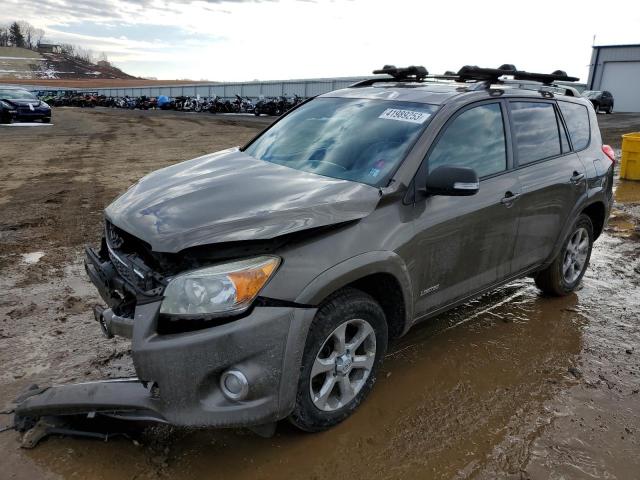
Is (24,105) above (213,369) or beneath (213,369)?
above

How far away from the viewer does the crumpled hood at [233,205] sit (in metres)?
2.51

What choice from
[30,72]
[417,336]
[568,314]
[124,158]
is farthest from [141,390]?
[30,72]

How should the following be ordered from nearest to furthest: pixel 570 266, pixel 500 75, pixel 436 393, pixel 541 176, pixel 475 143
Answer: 1. pixel 436 393
2. pixel 475 143
3. pixel 500 75
4. pixel 541 176
5. pixel 570 266

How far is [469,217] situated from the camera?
339 centimetres

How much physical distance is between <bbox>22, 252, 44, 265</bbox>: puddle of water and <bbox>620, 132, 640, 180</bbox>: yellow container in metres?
11.1

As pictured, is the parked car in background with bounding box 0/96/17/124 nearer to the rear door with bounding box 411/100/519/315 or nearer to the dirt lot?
the dirt lot

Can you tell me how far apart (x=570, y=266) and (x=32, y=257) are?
543cm

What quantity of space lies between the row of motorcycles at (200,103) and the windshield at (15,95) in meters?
12.7

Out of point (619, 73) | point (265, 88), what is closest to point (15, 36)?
point (265, 88)

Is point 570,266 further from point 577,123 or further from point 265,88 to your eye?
point 265,88

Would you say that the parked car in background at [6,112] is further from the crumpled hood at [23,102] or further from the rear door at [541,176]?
the rear door at [541,176]

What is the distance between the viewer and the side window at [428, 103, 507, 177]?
10.9 ft

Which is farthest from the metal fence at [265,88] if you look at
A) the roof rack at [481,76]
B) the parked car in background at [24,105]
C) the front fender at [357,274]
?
the front fender at [357,274]

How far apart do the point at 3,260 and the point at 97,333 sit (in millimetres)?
2259
